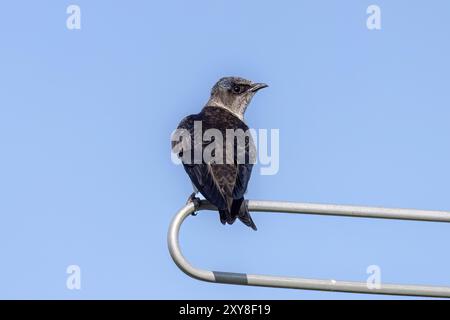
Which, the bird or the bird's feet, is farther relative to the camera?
the bird

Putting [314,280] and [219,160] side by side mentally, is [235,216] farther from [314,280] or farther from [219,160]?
[314,280]

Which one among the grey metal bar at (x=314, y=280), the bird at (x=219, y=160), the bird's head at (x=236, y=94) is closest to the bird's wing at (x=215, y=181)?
the bird at (x=219, y=160)

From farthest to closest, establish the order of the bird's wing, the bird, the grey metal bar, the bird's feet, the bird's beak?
the bird's beak → the bird's wing → the bird → the bird's feet → the grey metal bar

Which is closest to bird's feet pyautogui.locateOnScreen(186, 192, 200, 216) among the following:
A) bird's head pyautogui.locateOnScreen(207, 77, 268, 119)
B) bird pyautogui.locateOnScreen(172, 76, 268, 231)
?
bird pyautogui.locateOnScreen(172, 76, 268, 231)

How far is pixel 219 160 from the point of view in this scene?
799cm

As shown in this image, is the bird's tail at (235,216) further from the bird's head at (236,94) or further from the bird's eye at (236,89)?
the bird's eye at (236,89)

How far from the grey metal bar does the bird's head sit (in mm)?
5730

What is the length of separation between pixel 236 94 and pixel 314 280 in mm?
6307

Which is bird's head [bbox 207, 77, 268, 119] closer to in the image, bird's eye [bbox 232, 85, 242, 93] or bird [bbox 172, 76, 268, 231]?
bird's eye [bbox 232, 85, 242, 93]

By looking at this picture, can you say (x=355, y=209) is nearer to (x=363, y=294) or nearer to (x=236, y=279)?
(x=363, y=294)

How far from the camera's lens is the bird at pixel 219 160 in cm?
702

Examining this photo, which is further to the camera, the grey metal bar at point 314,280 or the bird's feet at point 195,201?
the bird's feet at point 195,201

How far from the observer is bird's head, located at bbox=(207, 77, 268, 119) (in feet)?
35.7

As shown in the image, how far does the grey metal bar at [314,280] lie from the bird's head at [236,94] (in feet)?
18.8
